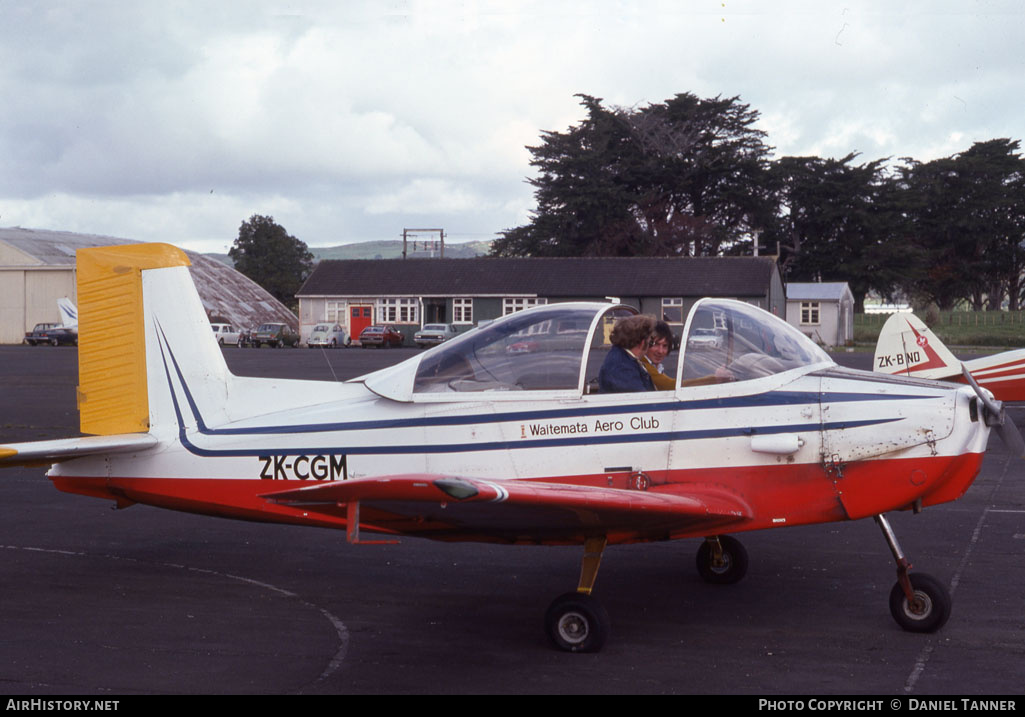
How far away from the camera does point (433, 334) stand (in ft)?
179

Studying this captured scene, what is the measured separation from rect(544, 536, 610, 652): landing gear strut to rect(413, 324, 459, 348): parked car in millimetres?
48294

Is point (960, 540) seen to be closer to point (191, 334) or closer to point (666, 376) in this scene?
point (666, 376)

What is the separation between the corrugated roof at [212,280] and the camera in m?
65.2

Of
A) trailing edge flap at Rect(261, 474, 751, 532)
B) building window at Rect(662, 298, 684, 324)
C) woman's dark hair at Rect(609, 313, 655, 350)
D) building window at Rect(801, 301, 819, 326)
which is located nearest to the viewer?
trailing edge flap at Rect(261, 474, 751, 532)

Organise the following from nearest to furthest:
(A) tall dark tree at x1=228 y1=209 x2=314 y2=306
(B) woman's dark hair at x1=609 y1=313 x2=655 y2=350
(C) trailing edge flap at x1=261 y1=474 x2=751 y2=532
Result: (C) trailing edge flap at x1=261 y1=474 x2=751 y2=532
(B) woman's dark hair at x1=609 y1=313 x2=655 y2=350
(A) tall dark tree at x1=228 y1=209 x2=314 y2=306

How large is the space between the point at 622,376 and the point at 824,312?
57.4 meters

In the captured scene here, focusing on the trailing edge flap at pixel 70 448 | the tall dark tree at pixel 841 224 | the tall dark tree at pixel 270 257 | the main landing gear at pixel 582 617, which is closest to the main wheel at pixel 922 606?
the main landing gear at pixel 582 617

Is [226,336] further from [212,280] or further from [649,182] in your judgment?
[649,182]

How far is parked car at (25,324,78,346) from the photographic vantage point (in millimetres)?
56156

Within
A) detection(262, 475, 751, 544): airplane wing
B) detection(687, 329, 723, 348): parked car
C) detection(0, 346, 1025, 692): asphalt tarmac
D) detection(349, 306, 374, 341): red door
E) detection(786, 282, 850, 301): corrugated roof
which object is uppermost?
detection(786, 282, 850, 301): corrugated roof

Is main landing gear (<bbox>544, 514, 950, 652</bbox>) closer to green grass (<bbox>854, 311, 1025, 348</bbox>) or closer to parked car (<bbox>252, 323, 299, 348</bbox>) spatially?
green grass (<bbox>854, 311, 1025, 348</bbox>)

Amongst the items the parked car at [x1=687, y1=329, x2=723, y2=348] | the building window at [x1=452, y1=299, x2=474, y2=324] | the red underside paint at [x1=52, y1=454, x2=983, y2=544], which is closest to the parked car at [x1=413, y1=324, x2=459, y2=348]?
the building window at [x1=452, y1=299, x2=474, y2=324]

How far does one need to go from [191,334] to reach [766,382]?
4048 millimetres

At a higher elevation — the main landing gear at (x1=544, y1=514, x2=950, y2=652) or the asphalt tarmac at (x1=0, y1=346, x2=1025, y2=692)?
the main landing gear at (x1=544, y1=514, x2=950, y2=652)
